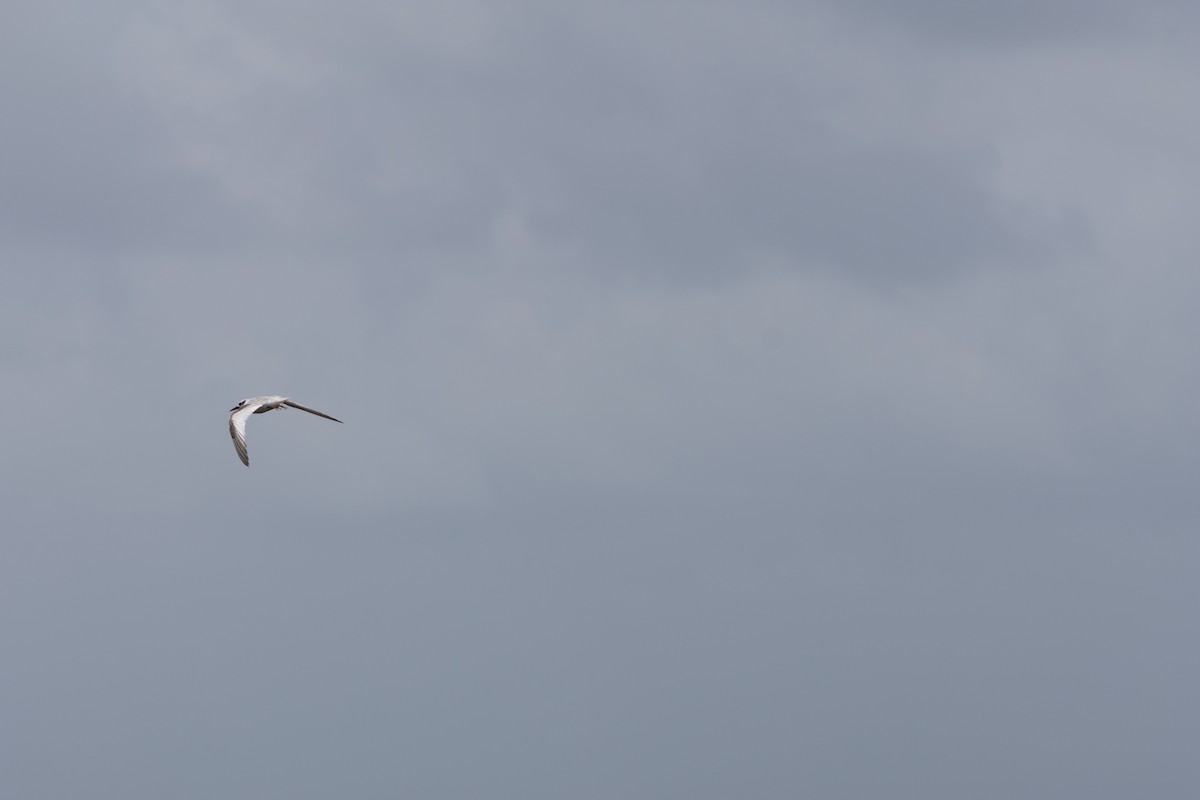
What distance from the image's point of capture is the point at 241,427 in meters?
129

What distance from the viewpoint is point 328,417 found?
132625 mm

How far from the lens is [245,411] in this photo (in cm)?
13325

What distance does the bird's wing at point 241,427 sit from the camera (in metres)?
124

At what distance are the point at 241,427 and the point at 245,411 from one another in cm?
409

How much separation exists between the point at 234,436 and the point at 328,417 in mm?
8828

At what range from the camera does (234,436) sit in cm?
12644

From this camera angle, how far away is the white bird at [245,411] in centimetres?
12600

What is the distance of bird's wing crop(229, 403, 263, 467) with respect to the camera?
12360cm

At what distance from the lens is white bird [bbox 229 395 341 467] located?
413 feet
